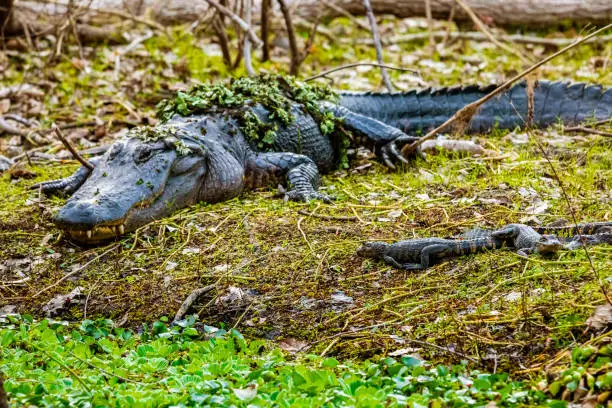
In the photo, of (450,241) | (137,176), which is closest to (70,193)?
(137,176)

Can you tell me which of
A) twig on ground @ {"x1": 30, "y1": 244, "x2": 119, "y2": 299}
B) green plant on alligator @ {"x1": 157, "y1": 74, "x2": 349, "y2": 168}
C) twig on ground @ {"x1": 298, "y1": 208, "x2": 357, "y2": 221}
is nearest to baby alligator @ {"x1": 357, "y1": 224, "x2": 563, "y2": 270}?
twig on ground @ {"x1": 298, "y1": 208, "x2": 357, "y2": 221}

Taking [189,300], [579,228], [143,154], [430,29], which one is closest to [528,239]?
[579,228]

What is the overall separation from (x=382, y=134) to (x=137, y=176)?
2441 mm

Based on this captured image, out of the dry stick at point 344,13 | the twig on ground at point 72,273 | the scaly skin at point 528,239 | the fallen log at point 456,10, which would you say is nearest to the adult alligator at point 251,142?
the twig on ground at point 72,273

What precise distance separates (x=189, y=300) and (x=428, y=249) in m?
1.38

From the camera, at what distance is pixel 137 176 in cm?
577

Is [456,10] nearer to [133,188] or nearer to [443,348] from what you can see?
[133,188]

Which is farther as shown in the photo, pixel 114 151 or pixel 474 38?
pixel 474 38

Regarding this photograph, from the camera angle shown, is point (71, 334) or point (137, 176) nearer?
point (71, 334)

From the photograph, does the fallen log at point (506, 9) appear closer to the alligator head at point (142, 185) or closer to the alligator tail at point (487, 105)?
the alligator tail at point (487, 105)

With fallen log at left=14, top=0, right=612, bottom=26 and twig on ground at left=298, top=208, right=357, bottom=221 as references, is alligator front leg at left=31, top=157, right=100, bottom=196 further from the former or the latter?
fallen log at left=14, top=0, right=612, bottom=26

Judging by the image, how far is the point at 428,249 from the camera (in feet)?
14.9

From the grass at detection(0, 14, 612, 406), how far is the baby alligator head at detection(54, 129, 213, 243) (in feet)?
0.40

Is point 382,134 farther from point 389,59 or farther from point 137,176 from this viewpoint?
point 389,59
